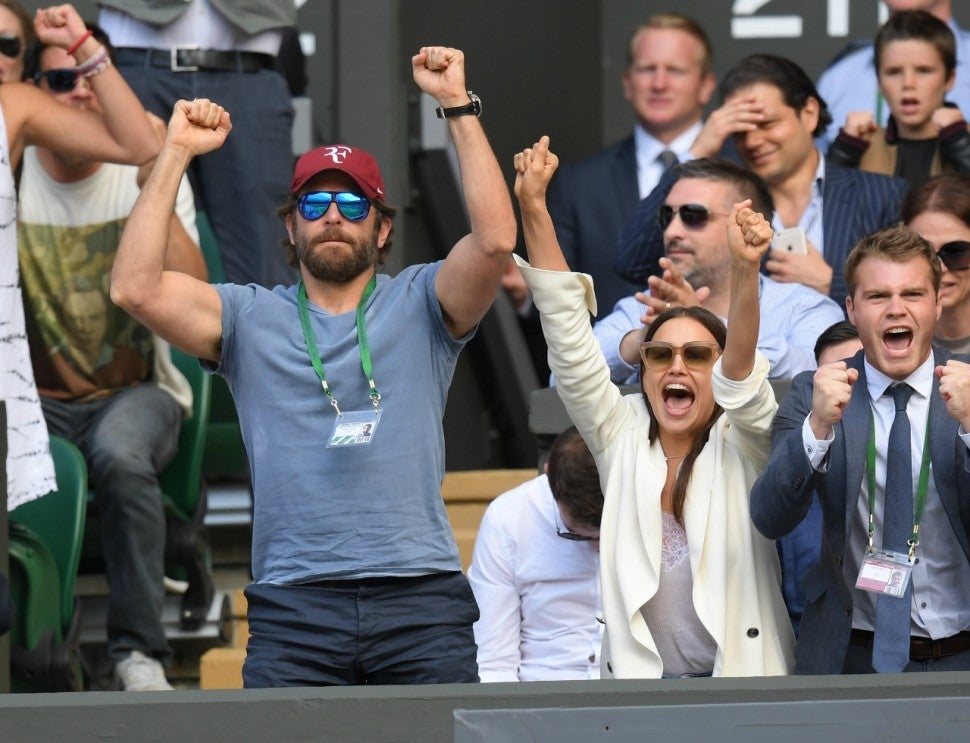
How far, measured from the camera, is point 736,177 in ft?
18.3

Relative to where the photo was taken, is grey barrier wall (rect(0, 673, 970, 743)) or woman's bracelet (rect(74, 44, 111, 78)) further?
woman's bracelet (rect(74, 44, 111, 78))

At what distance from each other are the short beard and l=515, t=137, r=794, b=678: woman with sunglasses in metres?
0.39

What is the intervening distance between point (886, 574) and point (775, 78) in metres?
2.55

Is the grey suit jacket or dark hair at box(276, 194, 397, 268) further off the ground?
dark hair at box(276, 194, 397, 268)

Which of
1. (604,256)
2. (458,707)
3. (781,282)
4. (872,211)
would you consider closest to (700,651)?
(458,707)

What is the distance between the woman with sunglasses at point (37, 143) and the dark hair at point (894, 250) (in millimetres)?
1997

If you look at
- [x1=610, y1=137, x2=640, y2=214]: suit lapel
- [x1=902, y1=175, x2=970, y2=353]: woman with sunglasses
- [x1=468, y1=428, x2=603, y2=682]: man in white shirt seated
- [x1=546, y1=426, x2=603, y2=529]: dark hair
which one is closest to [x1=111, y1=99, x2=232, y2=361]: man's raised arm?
[x1=546, y1=426, x2=603, y2=529]: dark hair

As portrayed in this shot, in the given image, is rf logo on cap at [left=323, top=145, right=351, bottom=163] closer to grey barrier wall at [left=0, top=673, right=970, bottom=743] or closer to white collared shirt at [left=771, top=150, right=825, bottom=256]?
grey barrier wall at [left=0, top=673, right=970, bottom=743]

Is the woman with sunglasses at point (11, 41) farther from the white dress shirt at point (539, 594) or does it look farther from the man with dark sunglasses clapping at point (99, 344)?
the white dress shirt at point (539, 594)

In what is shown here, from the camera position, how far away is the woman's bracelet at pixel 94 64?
517 centimetres

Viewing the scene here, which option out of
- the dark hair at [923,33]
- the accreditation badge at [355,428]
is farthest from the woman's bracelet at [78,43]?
the dark hair at [923,33]

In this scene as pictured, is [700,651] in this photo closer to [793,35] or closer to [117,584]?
[117,584]

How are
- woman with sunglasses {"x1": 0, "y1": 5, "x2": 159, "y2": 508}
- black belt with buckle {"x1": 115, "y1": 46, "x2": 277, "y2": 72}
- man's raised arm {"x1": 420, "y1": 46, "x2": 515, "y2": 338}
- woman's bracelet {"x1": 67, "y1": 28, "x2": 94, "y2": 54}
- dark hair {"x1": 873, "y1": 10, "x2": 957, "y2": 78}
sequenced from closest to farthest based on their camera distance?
man's raised arm {"x1": 420, "y1": 46, "x2": 515, "y2": 338} < woman with sunglasses {"x1": 0, "y1": 5, "x2": 159, "y2": 508} < woman's bracelet {"x1": 67, "y1": 28, "x2": 94, "y2": 54} < black belt with buckle {"x1": 115, "y1": 46, "x2": 277, "y2": 72} < dark hair {"x1": 873, "y1": 10, "x2": 957, "y2": 78}

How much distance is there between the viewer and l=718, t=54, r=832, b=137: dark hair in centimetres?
630
